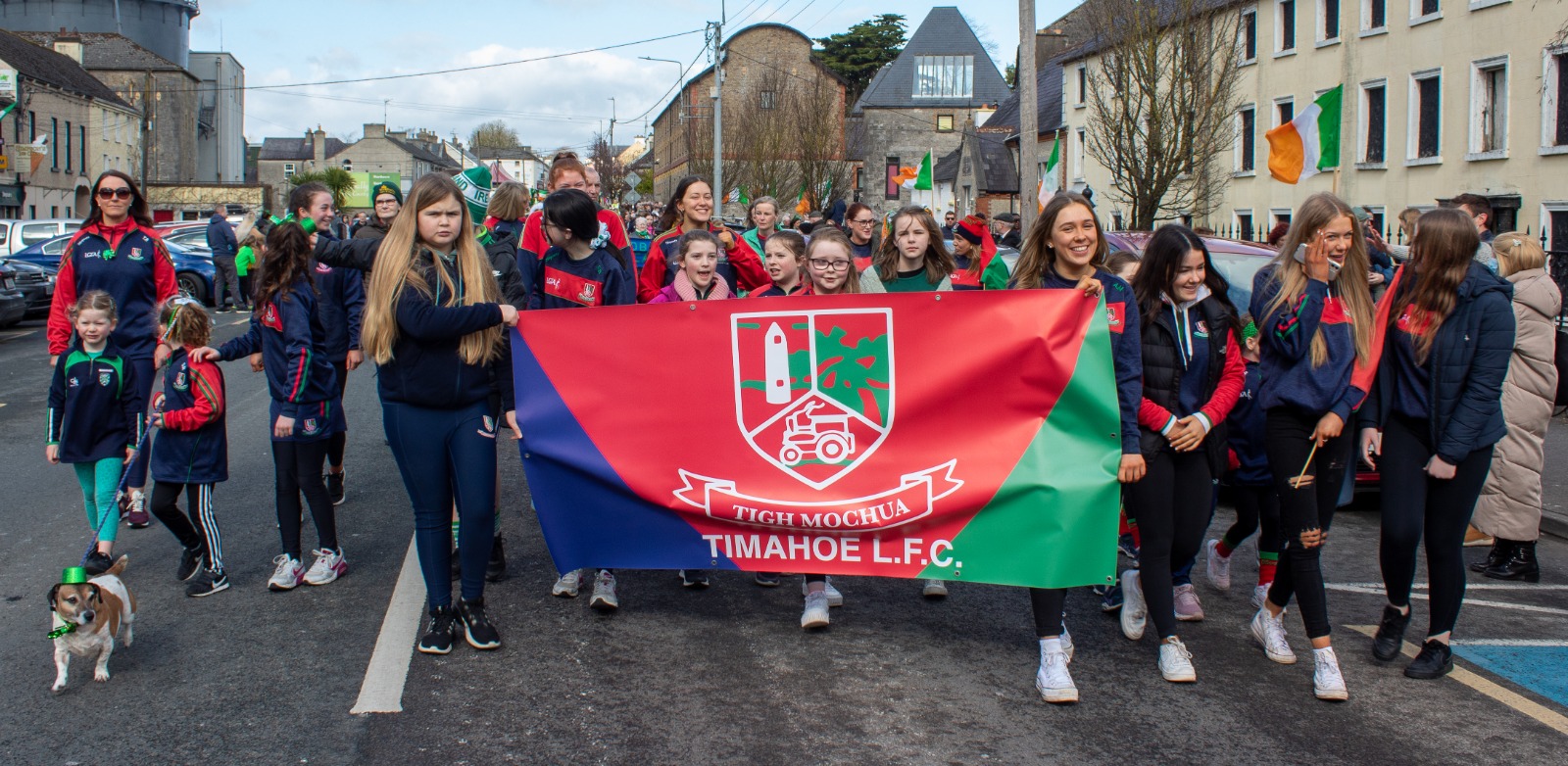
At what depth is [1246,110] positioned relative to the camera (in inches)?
1403

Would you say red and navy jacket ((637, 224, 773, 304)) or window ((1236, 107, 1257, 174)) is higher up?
window ((1236, 107, 1257, 174))

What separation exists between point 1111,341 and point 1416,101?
90.3 feet

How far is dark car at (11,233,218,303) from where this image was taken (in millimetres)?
24734

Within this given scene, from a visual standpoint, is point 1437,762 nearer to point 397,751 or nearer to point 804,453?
point 804,453

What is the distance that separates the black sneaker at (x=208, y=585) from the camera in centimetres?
594

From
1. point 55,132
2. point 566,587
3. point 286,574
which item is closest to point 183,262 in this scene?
point 286,574

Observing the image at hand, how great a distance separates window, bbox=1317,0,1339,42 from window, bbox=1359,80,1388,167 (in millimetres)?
1855

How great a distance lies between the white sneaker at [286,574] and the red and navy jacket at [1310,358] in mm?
4281

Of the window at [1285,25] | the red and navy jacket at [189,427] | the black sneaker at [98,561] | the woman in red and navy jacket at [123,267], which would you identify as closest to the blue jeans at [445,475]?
the red and navy jacket at [189,427]

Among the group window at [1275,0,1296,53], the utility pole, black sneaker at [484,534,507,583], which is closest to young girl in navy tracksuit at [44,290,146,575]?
black sneaker at [484,534,507,583]

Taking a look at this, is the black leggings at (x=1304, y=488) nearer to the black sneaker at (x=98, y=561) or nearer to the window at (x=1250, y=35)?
the black sneaker at (x=98, y=561)

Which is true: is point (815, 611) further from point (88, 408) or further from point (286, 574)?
point (88, 408)

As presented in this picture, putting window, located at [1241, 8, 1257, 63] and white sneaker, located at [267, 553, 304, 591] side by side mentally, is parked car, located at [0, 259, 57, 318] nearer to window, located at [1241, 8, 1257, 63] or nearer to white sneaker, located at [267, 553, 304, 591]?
white sneaker, located at [267, 553, 304, 591]

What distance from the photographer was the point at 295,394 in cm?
606
